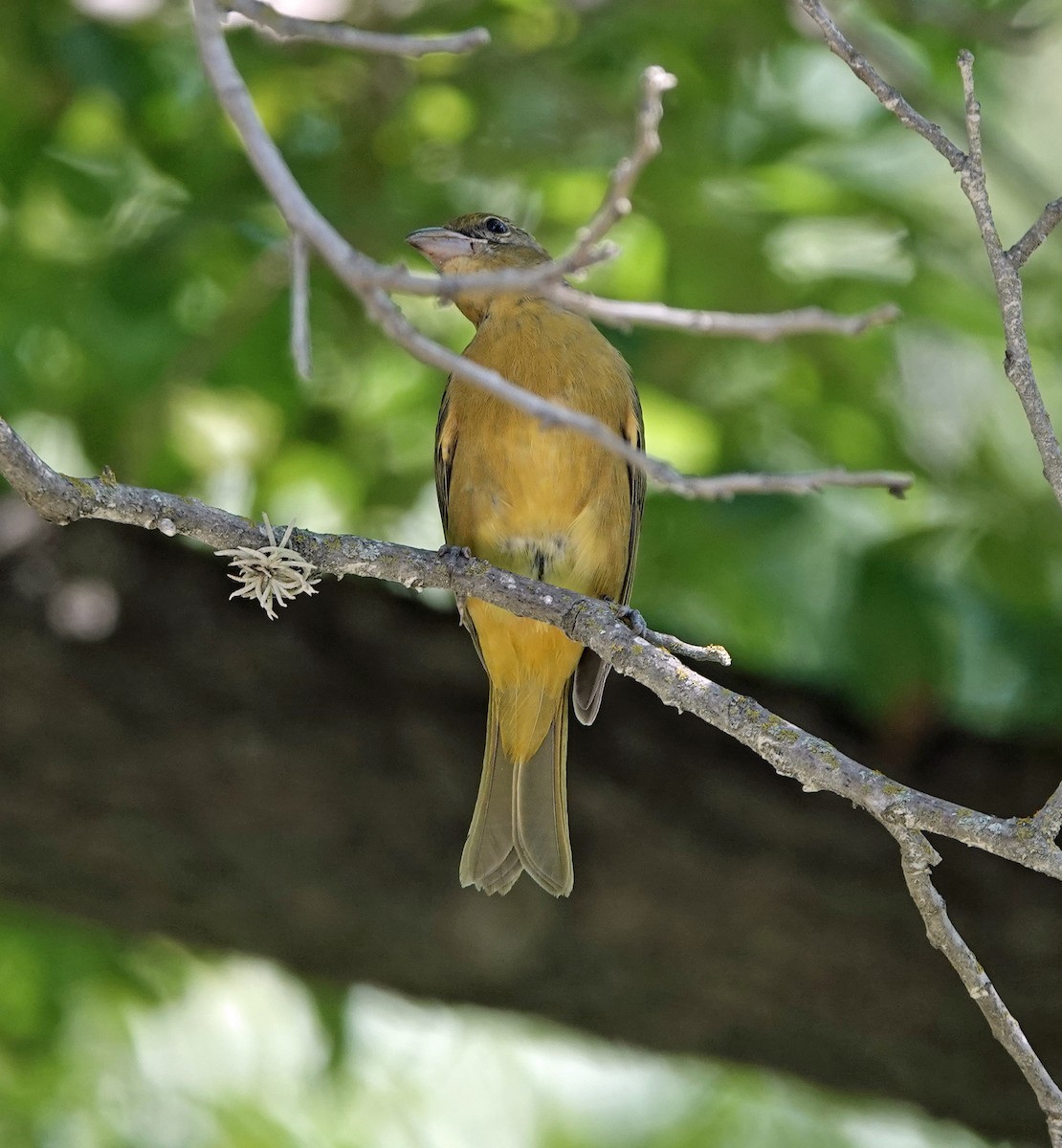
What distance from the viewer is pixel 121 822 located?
14.9 feet

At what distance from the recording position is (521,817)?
422 centimetres

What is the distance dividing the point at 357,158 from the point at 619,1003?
8.91ft

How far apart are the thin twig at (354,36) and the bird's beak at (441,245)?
7.63 feet

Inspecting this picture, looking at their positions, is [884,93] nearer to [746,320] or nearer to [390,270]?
[746,320]

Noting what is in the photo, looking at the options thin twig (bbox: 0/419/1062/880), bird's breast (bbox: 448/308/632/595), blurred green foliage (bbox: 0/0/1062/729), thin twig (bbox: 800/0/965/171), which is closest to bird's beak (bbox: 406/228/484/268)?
blurred green foliage (bbox: 0/0/1062/729)

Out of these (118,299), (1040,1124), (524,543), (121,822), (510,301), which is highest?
(510,301)

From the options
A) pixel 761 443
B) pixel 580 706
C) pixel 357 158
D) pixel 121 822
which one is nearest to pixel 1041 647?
pixel 761 443

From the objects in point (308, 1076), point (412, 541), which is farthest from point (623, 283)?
point (308, 1076)

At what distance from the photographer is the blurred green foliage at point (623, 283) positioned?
14.1ft

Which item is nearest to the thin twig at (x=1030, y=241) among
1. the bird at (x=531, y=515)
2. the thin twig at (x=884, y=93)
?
the thin twig at (x=884, y=93)

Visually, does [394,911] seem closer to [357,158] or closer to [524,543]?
[524,543]

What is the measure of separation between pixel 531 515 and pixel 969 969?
2.18m

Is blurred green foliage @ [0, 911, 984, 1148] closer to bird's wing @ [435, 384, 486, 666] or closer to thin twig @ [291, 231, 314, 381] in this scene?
bird's wing @ [435, 384, 486, 666]

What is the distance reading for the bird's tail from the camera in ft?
13.4
